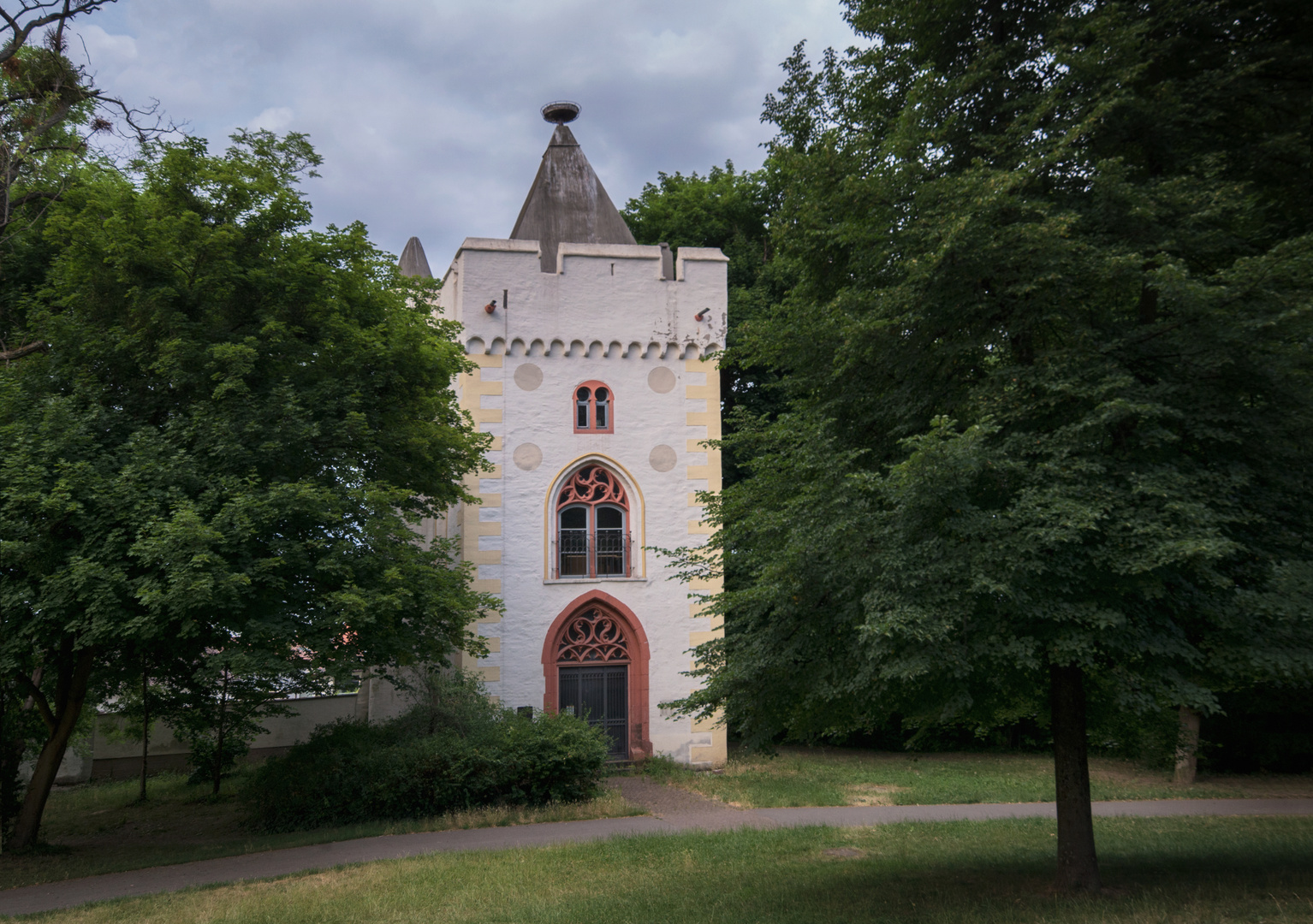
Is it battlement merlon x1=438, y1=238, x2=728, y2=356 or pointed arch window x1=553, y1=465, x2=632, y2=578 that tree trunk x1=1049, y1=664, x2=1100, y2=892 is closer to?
pointed arch window x1=553, y1=465, x2=632, y2=578

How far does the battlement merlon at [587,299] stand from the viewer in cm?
2002

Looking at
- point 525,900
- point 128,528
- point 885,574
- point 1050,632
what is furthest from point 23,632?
point 1050,632

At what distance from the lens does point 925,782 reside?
59.3 ft

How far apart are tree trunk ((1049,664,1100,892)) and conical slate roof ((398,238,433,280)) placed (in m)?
21.6

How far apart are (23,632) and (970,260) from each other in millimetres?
10539

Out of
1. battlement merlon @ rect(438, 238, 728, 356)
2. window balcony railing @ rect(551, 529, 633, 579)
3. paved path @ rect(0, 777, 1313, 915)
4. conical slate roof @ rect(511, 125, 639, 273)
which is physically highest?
conical slate roof @ rect(511, 125, 639, 273)

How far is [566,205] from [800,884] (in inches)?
666

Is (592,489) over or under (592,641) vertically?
over

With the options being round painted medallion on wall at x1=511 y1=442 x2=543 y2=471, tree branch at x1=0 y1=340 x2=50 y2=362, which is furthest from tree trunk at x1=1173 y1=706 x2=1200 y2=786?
tree branch at x1=0 y1=340 x2=50 y2=362

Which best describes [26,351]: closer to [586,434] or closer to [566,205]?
[586,434]

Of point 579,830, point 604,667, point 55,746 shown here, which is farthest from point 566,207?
point 55,746

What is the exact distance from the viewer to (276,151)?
13281 millimetres

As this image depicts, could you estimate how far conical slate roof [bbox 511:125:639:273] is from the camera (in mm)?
22141

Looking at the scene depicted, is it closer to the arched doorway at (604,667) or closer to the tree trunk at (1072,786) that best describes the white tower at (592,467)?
the arched doorway at (604,667)
